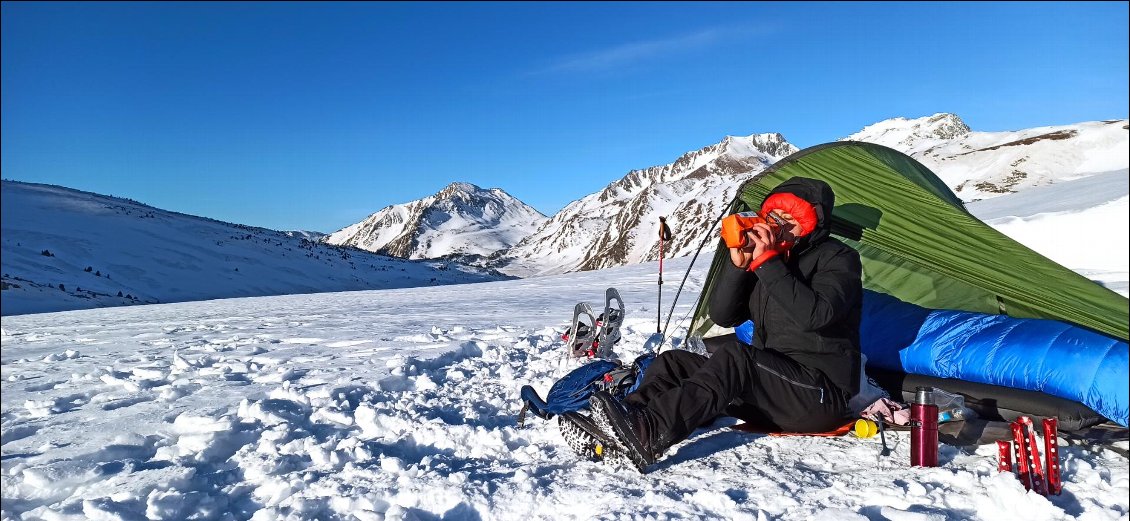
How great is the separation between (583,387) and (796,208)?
2056 millimetres

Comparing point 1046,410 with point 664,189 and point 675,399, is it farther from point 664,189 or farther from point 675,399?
point 664,189

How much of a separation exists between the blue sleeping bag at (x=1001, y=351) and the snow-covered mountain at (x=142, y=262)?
62.5 ft

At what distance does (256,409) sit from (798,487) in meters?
3.66

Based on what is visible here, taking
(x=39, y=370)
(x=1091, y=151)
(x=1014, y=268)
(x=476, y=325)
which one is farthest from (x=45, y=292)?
(x=1091, y=151)

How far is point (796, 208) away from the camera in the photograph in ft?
12.4

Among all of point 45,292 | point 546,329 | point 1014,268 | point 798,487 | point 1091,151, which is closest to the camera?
point 798,487

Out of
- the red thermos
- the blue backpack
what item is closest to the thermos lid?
the red thermos

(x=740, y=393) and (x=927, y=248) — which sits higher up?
(x=927, y=248)

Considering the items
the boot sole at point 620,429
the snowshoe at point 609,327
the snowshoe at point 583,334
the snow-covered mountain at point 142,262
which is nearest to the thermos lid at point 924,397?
the boot sole at point 620,429

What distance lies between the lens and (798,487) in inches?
118

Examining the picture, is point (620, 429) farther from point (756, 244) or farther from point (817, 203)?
point (817, 203)

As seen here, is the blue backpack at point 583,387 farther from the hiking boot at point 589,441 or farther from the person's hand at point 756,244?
the person's hand at point 756,244

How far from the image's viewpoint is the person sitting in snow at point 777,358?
127 inches

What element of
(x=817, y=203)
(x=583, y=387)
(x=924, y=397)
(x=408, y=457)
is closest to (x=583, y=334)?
(x=583, y=387)
